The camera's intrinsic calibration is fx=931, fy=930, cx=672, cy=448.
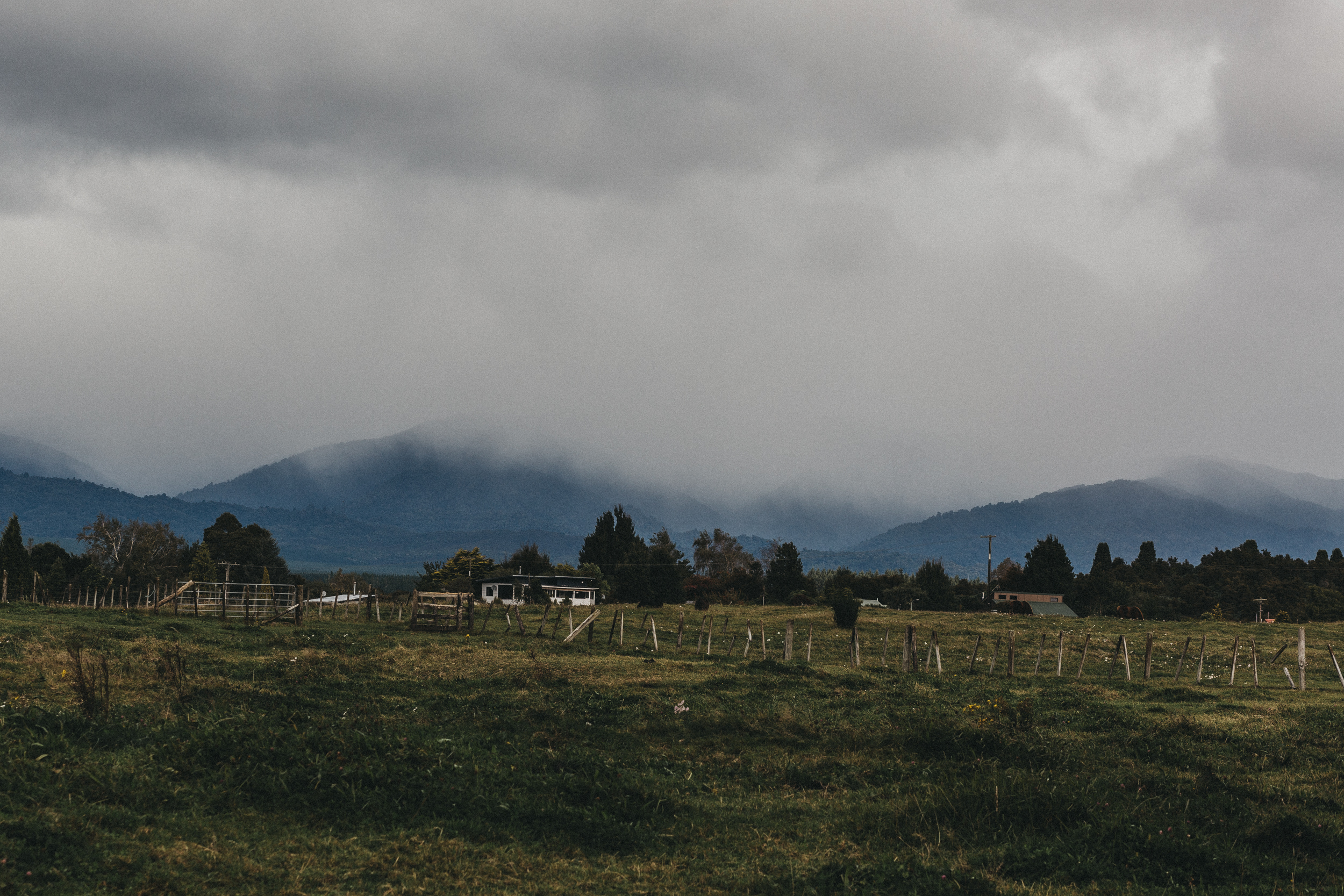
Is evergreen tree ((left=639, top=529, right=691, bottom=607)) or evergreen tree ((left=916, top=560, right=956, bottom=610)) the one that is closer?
evergreen tree ((left=639, top=529, right=691, bottom=607))

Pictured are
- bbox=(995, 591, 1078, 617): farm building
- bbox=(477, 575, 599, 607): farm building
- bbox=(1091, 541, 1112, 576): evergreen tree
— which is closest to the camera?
bbox=(477, 575, 599, 607): farm building

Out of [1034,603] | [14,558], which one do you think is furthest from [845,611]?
[14,558]

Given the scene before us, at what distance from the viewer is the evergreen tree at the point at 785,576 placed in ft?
425

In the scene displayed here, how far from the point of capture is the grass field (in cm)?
1298

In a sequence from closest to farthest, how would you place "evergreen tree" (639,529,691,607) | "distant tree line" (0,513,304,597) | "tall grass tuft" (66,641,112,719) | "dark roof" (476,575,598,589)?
"tall grass tuft" (66,641,112,719), "distant tree line" (0,513,304,597), "dark roof" (476,575,598,589), "evergreen tree" (639,529,691,607)

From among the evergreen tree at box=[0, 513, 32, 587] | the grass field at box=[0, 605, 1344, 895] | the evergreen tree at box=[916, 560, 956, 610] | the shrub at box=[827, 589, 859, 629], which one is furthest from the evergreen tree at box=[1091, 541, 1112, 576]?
the evergreen tree at box=[0, 513, 32, 587]

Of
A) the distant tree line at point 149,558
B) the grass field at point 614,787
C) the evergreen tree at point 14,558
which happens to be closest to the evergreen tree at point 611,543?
the distant tree line at point 149,558

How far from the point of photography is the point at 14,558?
82.6m

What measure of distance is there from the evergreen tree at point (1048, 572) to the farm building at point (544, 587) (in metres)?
71.1

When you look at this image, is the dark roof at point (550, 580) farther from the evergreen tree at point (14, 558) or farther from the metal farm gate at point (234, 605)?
the evergreen tree at point (14, 558)

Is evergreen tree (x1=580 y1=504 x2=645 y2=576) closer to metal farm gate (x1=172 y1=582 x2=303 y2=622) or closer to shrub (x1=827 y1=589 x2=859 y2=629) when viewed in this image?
shrub (x1=827 y1=589 x2=859 y2=629)

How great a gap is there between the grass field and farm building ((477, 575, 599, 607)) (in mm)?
80230

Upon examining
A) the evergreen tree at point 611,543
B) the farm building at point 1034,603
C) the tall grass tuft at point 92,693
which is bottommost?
the farm building at point 1034,603

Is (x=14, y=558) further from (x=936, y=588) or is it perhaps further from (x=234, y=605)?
(x=936, y=588)
